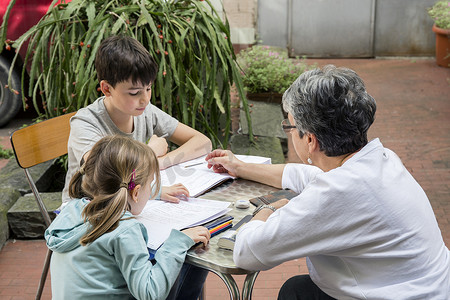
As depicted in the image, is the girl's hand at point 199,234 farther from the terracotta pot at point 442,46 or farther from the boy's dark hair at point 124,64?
the terracotta pot at point 442,46

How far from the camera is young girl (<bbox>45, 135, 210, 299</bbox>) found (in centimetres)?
182

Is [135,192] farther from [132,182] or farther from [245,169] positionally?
[245,169]

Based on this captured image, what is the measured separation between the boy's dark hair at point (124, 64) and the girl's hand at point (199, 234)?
88cm

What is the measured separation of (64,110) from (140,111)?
1.53 m

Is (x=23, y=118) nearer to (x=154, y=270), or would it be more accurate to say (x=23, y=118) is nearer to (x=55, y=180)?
(x=55, y=180)

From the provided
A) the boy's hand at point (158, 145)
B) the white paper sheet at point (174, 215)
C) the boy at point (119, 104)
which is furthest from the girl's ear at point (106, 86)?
the white paper sheet at point (174, 215)

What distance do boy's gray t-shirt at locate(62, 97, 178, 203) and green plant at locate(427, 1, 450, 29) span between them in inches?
235

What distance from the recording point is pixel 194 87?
155 inches

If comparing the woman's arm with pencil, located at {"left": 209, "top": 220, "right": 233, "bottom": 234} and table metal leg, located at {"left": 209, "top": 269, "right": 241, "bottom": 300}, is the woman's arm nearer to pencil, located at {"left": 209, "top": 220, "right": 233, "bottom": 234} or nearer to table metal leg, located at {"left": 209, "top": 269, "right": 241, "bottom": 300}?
pencil, located at {"left": 209, "top": 220, "right": 233, "bottom": 234}

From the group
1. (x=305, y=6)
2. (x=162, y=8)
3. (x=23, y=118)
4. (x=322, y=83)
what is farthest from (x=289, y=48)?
(x=322, y=83)

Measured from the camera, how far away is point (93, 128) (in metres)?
2.65

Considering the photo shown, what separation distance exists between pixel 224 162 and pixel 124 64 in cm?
60

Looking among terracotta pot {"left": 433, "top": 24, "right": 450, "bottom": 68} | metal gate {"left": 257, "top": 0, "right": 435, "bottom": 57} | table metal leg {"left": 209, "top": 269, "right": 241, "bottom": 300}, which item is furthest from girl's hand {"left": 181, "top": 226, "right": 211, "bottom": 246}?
metal gate {"left": 257, "top": 0, "right": 435, "bottom": 57}

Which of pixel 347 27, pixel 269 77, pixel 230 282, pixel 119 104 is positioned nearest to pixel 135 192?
pixel 230 282
